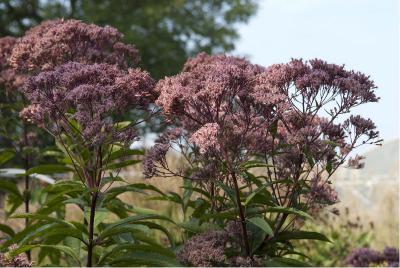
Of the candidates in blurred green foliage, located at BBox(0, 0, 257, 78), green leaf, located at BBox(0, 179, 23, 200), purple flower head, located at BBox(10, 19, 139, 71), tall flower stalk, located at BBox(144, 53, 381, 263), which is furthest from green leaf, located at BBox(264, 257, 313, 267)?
blurred green foliage, located at BBox(0, 0, 257, 78)

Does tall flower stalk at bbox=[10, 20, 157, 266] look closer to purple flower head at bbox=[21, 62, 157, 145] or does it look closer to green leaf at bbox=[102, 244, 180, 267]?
purple flower head at bbox=[21, 62, 157, 145]

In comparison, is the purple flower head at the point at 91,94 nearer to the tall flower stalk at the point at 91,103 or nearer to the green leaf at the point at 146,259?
the tall flower stalk at the point at 91,103

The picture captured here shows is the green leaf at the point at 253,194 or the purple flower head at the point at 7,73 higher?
the purple flower head at the point at 7,73

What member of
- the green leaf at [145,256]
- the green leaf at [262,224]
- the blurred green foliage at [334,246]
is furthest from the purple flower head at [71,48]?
the blurred green foliage at [334,246]

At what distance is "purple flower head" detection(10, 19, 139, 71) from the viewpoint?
468 cm

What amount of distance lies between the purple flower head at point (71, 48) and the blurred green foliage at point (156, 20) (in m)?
20.7

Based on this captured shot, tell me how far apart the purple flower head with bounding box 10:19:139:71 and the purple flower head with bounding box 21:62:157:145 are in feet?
2.60

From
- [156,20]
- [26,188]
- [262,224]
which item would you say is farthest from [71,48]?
[156,20]

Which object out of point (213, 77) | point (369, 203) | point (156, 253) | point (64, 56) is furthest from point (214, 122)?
point (369, 203)

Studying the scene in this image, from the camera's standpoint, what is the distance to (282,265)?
3869mm

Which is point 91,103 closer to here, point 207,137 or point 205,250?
point 207,137

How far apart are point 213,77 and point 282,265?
3.69 ft

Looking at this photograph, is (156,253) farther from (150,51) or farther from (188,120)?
(150,51)

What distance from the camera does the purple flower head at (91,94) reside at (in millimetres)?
3662
